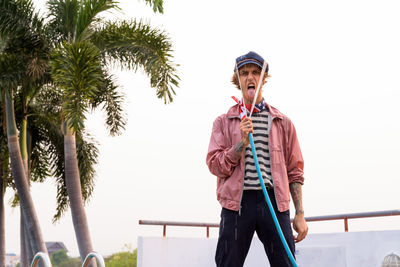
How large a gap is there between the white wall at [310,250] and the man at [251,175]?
14.4 ft

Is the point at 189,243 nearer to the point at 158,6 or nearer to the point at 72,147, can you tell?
the point at 158,6

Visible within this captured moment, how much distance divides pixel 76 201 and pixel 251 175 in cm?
1147

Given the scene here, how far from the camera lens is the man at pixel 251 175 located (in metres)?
2.81

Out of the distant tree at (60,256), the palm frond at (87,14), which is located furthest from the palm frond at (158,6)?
the distant tree at (60,256)

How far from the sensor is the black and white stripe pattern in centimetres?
285

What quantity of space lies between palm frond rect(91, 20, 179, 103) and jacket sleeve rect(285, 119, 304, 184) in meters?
9.43

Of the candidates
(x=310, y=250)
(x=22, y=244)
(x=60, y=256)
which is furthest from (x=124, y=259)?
(x=310, y=250)

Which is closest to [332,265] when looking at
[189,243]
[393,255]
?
[393,255]

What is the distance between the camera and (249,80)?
2924mm

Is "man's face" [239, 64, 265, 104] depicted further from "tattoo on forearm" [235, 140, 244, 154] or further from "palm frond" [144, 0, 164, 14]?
"palm frond" [144, 0, 164, 14]

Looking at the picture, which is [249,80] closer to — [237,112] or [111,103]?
[237,112]

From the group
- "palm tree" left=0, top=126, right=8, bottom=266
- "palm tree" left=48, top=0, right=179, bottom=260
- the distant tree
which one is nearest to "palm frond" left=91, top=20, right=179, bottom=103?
"palm tree" left=48, top=0, right=179, bottom=260

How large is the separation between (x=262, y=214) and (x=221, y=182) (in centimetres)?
29

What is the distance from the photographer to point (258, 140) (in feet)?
9.72
